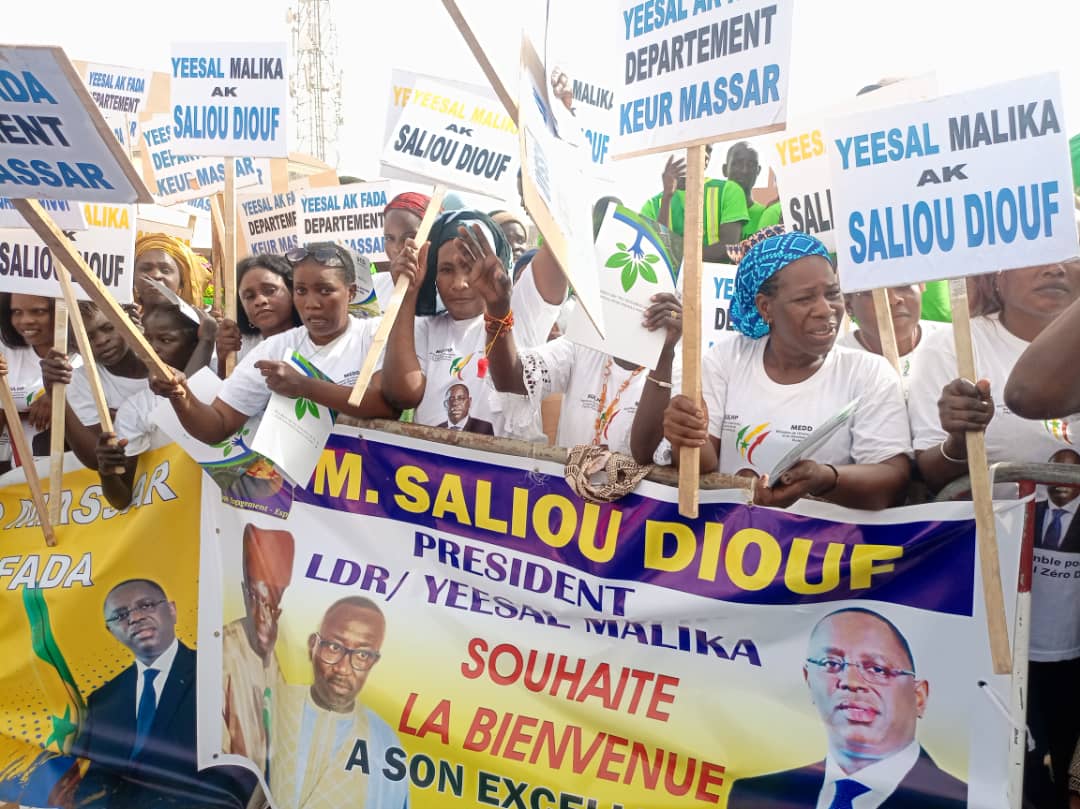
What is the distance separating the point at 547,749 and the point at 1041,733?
4.61ft

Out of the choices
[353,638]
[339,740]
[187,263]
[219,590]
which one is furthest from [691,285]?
[187,263]

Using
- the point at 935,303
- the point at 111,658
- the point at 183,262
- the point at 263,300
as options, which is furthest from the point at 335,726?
the point at 183,262

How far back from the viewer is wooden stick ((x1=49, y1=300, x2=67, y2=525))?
165 inches

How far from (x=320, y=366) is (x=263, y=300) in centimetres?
92

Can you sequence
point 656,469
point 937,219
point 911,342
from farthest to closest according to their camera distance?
point 911,342 → point 656,469 → point 937,219

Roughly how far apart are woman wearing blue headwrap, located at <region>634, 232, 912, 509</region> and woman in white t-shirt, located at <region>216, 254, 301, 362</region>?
2291 mm

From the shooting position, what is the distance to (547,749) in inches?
125

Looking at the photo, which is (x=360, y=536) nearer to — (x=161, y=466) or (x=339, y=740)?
(x=339, y=740)

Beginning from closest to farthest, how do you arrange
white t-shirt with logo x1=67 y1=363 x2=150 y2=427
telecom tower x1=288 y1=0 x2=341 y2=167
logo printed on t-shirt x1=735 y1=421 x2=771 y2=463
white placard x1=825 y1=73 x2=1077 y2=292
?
1. white placard x1=825 y1=73 x2=1077 y2=292
2. logo printed on t-shirt x1=735 y1=421 x2=771 y2=463
3. white t-shirt with logo x1=67 y1=363 x2=150 y2=427
4. telecom tower x1=288 y1=0 x2=341 y2=167

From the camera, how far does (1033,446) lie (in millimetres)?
2926

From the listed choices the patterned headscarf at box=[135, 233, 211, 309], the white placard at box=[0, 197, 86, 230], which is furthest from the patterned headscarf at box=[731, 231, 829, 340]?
the patterned headscarf at box=[135, 233, 211, 309]

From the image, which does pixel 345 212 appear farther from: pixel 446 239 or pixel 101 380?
pixel 446 239

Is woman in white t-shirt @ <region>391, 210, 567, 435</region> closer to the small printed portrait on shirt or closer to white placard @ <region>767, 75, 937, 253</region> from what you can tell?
white placard @ <region>767, 75, 937, 253</region>

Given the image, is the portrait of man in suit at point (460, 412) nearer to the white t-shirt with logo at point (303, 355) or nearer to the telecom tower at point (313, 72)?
the white t-shirt with logo at point (303, 355)
